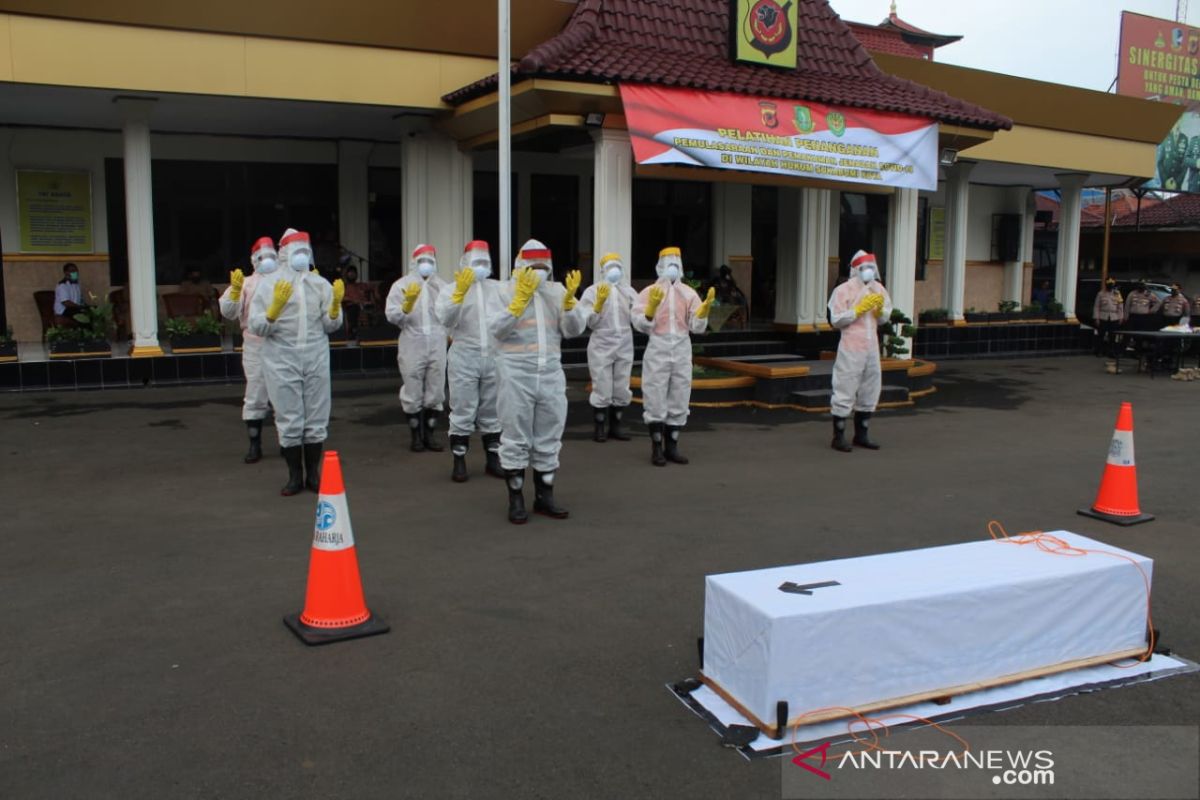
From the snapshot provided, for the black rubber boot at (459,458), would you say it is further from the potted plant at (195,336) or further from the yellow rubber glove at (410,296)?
the potted plant at (195,336)

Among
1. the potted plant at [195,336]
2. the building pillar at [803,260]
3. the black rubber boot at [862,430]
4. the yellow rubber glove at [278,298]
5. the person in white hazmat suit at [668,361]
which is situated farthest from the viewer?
the building pillar at [803,260]

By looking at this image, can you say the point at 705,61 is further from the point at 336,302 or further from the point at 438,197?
the point at 336,302

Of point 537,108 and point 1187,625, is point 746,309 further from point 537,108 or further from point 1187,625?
point 1187,625

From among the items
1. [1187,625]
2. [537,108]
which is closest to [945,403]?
[537,108]

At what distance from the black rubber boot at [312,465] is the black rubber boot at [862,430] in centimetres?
524

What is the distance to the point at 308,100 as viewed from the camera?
42.6ft

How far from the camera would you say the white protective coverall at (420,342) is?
31.4ft

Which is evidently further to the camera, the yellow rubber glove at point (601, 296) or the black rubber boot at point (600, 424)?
the black rubber boot at point (600, 424)

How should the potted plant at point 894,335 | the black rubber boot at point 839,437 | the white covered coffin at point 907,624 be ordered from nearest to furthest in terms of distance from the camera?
the white covered coffin at point 907,624
the black rubber boot at point 839,437
the potted plant at point 894,335

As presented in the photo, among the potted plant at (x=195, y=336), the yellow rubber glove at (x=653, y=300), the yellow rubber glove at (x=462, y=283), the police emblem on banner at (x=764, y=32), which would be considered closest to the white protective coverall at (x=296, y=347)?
the yellow rubber glove at (x=462, y=283)

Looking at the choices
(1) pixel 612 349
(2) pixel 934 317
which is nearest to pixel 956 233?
(2) pixel 934 317

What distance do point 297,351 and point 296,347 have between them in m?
0.03

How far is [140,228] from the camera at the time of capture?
44.6 feet

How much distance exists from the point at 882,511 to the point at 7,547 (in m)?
5.92
